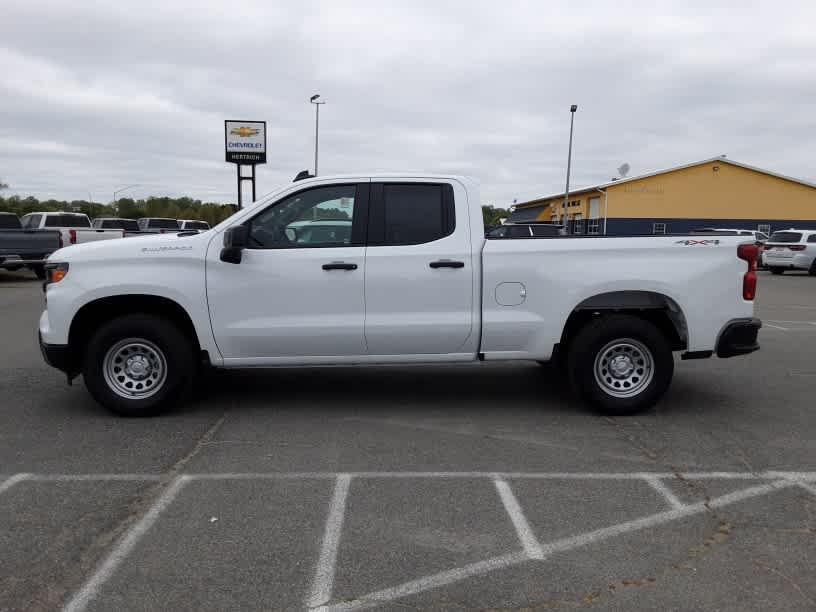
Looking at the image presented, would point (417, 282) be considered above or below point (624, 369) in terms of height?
above

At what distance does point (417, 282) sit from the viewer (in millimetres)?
6027

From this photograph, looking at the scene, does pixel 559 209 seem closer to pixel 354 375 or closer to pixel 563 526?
pixel 354 375

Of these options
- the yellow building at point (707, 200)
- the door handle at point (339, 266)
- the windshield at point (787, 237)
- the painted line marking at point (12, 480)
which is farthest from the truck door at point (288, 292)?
the yellow building at point (707, 200)

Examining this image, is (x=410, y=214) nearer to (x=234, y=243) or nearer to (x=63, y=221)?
(x=234, y=243)

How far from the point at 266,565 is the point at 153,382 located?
315 centimetres

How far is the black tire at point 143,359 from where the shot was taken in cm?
602

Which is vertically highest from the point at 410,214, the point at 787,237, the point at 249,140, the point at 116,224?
the point at 249,140

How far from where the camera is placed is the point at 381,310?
6.04 m

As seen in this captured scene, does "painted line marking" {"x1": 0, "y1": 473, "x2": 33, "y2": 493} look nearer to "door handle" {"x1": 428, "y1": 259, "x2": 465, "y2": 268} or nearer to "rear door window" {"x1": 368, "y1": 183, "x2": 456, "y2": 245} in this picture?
"rear door window" {"x1": 368, "y1": 183, "x2": 456, "y2": 245}

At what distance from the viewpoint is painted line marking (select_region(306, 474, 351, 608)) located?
10.4ft

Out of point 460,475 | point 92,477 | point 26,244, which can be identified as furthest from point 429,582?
point 26,244

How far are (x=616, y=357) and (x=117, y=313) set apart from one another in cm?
428

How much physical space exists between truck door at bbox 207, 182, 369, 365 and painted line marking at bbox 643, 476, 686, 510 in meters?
2.52

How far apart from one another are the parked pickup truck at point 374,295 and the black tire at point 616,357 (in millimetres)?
12
